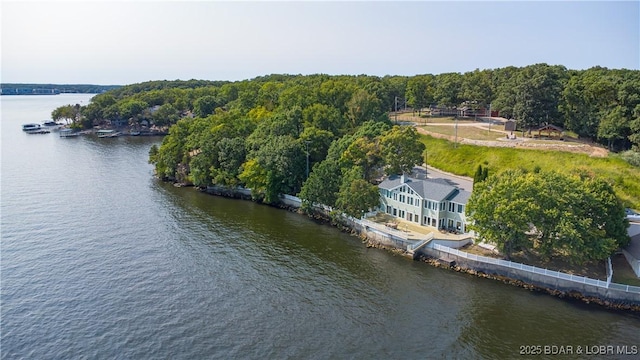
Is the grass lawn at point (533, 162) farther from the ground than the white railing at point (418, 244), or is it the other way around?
the grass lawn at point (533, 162)

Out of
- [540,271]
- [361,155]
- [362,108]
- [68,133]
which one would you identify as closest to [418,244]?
[540,271]

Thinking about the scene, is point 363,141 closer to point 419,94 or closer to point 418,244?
point 418,244

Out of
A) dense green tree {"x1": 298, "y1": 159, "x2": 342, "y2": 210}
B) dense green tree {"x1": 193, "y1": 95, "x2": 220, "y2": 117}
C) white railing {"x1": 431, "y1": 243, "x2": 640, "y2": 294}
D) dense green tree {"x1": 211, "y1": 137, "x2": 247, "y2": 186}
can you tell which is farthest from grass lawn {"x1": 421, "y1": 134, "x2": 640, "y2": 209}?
dense green tree {"x1": 193, "y1": 95, "x2": 220, "y2": 117}

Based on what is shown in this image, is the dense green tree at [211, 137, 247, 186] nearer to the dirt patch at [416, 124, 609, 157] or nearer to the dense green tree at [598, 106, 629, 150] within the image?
the dirt patch at [416, 124, 609, 157]

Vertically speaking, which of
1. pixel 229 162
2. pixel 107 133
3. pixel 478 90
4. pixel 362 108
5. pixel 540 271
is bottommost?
pixel 540 271

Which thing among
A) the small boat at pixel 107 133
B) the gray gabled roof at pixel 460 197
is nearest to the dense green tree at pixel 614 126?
the gray gabled roof at pixel 460 197

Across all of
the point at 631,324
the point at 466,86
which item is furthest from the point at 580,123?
the point at 631,324

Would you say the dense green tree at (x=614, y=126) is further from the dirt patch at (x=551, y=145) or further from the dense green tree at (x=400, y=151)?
the dense green tree at (x=400, y=151)
